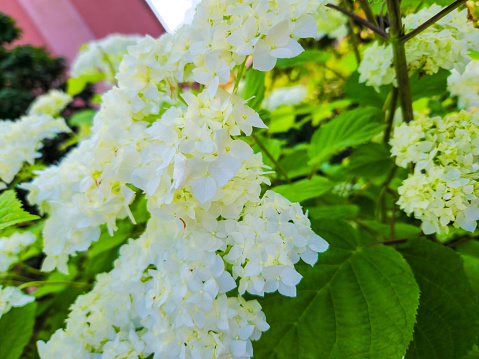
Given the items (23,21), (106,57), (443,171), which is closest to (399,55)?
(443,171)

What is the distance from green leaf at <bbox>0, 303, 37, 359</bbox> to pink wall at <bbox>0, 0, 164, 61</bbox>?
368cm

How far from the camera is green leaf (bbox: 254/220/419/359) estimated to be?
0.47m

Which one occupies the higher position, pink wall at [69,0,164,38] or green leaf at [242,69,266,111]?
pink wall at [69,0,164,38]

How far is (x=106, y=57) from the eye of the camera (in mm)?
1500

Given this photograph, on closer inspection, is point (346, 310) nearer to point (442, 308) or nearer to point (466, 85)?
point (442, 308)

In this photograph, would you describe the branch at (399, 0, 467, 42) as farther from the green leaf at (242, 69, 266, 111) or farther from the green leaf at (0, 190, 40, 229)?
the green leaf at (0, 190, 40, 229)

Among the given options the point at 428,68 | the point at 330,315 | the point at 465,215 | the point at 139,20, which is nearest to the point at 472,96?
the point at 428,68

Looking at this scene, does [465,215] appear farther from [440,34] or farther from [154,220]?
[154,220]

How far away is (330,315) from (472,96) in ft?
1.38

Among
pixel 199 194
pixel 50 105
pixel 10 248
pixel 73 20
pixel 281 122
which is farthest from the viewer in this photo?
pixel 73 20

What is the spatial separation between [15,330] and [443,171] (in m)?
0.65

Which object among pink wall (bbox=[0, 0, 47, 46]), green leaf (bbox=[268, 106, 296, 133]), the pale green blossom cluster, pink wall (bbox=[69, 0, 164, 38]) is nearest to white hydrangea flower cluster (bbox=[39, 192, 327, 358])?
the pale green blossom cluster

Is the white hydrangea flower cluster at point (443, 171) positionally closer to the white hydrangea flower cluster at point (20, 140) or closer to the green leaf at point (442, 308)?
the green leaf at point (442, 308)

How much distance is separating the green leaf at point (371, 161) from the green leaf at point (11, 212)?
0.48 meters
